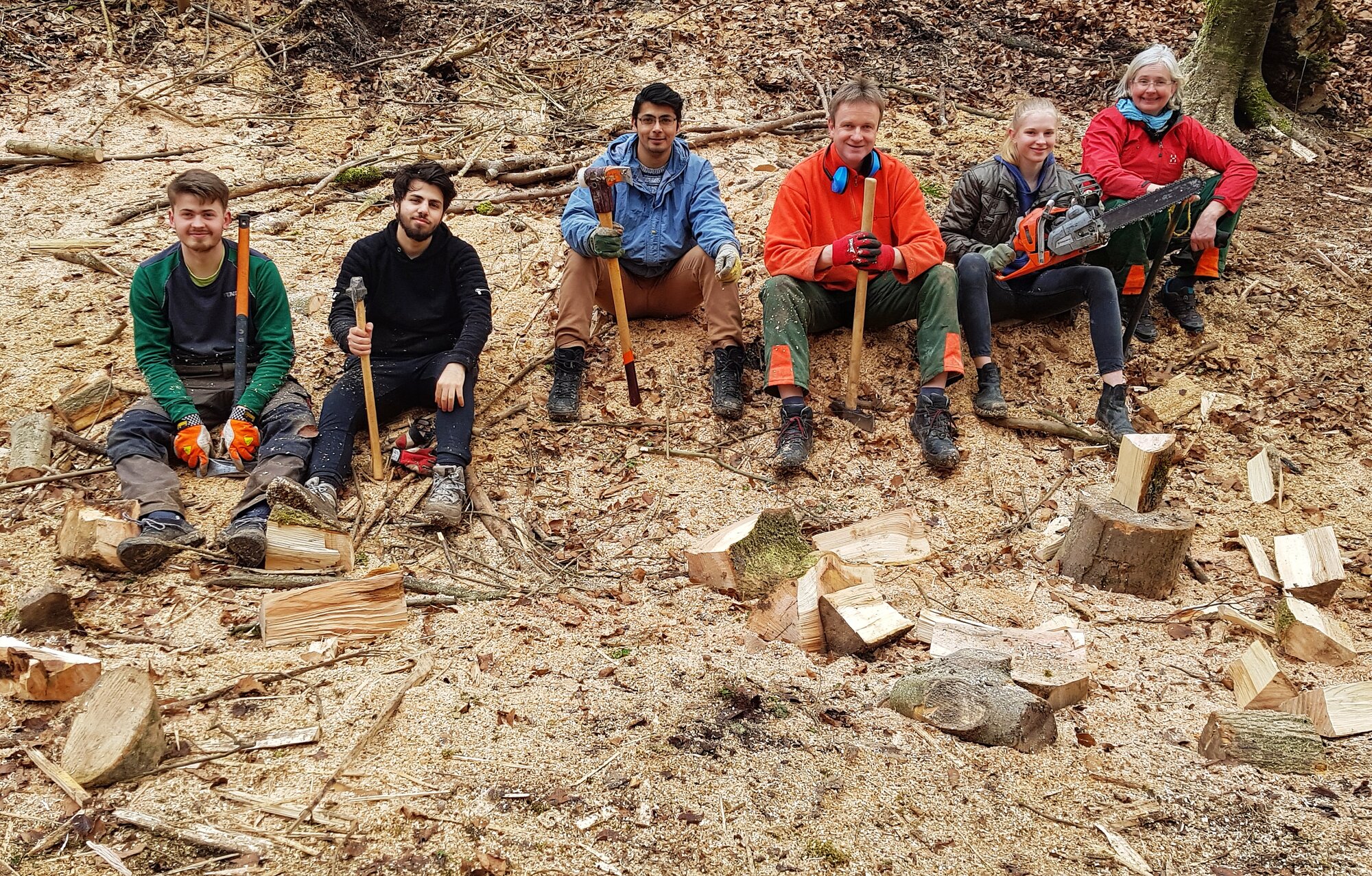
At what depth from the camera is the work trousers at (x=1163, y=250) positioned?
15.5 feet

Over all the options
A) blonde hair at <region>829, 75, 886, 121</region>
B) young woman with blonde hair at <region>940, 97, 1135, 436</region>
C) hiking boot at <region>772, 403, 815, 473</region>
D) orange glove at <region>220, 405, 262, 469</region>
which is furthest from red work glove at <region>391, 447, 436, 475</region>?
young woman with blonde hair at <region>940, 97, 1135, 436</region>

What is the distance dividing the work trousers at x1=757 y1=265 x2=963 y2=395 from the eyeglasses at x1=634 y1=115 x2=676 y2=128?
0.90m

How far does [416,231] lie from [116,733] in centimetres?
243

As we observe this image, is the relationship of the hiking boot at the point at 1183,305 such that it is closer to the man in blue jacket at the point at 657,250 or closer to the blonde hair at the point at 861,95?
the blonde hair at the point at 861,95

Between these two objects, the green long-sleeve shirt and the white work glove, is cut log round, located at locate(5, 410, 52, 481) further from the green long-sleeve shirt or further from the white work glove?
the white work glove

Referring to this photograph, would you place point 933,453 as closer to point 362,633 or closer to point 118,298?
Result: point 362,633

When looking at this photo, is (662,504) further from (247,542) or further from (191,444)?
(191,444)

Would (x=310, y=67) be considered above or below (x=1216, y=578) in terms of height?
above

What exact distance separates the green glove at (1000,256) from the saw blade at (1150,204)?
0.42 m

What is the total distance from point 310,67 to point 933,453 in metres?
5.52

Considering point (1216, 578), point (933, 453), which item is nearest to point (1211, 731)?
point (1216, 578)

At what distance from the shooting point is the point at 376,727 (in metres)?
2.54

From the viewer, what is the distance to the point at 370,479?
4.08 meters

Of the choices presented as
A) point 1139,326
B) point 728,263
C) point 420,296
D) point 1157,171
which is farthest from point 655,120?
point 1139,326
